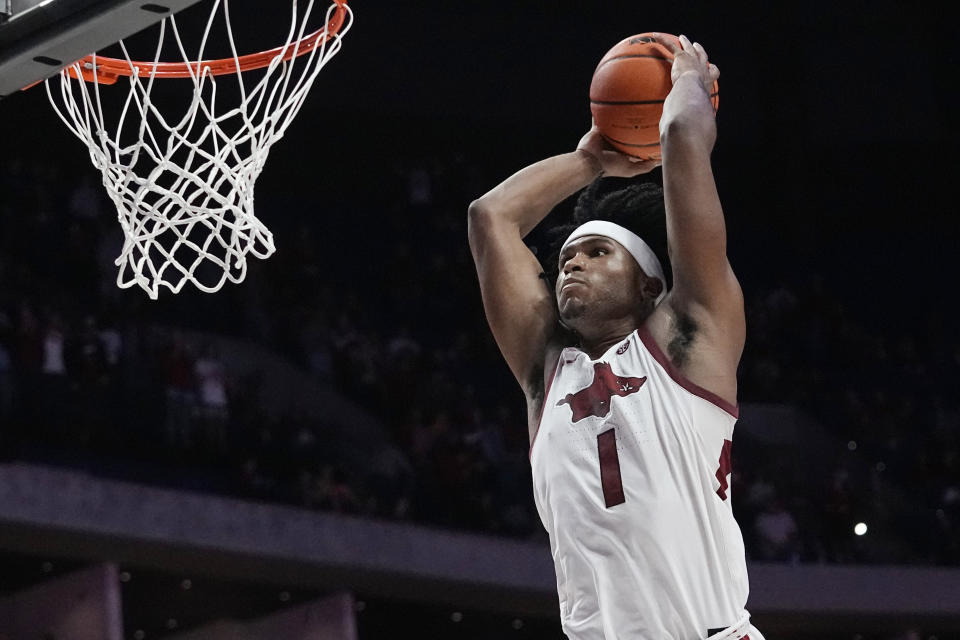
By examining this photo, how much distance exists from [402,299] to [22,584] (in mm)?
3698

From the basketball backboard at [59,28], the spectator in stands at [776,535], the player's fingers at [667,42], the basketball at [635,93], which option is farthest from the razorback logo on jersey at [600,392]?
the spectator in stands at [776,535]

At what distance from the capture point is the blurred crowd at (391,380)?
862 centimetres

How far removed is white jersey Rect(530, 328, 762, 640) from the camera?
2.82m

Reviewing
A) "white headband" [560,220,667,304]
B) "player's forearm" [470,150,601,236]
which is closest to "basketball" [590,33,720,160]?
"player's forearm" [470,150,601,236]

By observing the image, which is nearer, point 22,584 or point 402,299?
point 22,584

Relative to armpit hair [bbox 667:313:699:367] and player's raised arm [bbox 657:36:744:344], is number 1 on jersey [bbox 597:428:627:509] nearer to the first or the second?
armpit hair [bbox 667:313:699:367]

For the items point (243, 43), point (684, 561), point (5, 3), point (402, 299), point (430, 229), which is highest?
point (243, 43)

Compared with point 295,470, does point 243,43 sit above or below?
above

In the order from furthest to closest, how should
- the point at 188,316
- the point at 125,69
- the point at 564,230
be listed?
1. the point at 188,316
2. the point at 125,69
3. the point at 564,230

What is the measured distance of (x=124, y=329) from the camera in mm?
9047

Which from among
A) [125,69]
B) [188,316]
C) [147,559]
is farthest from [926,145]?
[125,69]

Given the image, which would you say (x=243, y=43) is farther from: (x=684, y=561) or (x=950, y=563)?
(x=684, y=561)

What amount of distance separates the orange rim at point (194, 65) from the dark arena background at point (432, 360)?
165 inches

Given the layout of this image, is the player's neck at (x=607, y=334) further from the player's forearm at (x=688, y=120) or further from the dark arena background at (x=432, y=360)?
the dark arena background at (x=432, y=360)
